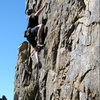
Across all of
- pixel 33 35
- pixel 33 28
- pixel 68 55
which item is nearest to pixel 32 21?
pixel 33 28

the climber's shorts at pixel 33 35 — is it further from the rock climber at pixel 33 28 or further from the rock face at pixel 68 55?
the rock face at pixel 68 55

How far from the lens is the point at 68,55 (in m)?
A: 13.7

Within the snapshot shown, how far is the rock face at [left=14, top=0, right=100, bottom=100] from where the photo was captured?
11898 millimetres

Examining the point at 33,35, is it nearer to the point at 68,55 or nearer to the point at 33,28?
the point at 33,28

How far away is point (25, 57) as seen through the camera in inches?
791

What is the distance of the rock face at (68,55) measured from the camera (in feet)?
39.0

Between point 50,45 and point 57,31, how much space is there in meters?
0.93

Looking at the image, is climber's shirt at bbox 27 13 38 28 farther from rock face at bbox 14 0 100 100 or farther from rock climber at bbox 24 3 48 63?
rock face at bbox 14 0 100 100

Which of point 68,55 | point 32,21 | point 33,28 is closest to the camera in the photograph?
point 68,55

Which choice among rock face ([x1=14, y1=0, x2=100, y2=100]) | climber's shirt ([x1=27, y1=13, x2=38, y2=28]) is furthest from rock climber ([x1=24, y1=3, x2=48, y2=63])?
rock face ([x1=14, y1=0, x2=100, y2=100])

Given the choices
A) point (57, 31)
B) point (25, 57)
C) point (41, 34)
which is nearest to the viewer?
point (57, 31)

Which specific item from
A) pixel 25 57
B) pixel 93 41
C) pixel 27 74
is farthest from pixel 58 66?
pixel 25 57

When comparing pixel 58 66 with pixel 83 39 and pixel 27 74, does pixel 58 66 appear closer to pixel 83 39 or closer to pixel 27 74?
pixel 83 39

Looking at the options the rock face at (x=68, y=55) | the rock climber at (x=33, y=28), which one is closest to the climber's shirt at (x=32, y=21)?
the rock climber at (x=33, y=28)
